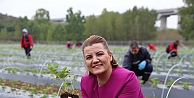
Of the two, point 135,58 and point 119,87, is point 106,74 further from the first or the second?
point 135,58

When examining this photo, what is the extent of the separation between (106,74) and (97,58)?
0.15m

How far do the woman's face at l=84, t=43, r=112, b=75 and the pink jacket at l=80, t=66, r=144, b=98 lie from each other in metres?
0.10

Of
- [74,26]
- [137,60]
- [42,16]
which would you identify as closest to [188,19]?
[74,26]

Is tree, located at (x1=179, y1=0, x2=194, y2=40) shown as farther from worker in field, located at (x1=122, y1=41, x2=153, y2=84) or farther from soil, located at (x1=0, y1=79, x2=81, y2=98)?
soil, located at (x1=0, y1=79, x2=81, y2=98)

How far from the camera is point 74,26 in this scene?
3538cm

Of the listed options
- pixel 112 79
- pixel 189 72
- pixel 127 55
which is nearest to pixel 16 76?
pixel 127 55

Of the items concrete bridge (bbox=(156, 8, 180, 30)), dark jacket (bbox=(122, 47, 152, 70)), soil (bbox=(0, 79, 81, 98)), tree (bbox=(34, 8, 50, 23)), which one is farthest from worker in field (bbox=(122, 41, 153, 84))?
tree (bbox=(34, 8, 50, 23))

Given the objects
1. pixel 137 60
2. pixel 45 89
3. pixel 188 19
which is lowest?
pixel 45 89

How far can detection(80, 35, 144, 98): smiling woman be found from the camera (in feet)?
5.64

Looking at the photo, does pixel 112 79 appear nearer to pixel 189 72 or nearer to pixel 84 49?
pixel 84 49

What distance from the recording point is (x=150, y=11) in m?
35.1

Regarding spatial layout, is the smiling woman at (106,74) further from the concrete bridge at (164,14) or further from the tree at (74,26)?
the concrete bridge at (164,14)

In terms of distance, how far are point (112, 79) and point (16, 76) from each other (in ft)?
16.9

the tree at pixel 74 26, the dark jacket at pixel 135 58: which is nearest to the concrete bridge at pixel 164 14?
the tree at pixel 74 26
